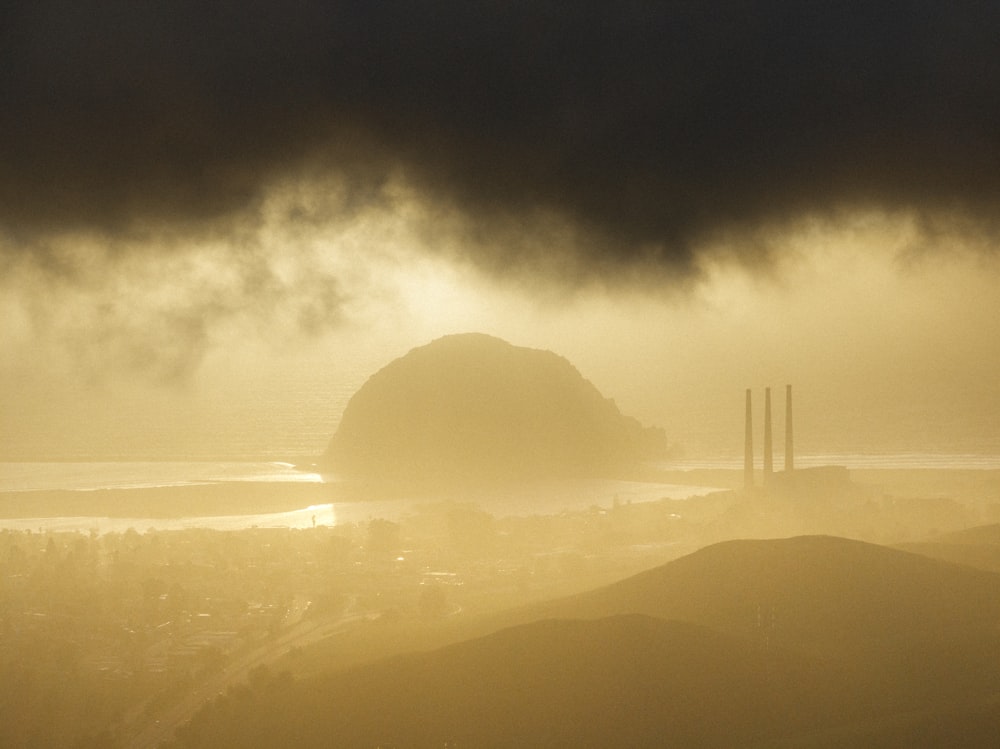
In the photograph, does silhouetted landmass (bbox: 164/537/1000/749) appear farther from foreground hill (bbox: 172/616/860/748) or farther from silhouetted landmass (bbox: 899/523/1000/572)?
silhouetted landmass (bbox: 899/523/1000/572)

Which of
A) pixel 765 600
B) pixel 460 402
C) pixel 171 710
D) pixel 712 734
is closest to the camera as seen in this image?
pixel 712 734

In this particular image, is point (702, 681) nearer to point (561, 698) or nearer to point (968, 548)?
point (561, 698)

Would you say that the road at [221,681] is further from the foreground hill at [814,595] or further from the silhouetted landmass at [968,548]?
the silhouetted landmass at [968,548]

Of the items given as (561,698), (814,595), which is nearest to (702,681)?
(561,698)

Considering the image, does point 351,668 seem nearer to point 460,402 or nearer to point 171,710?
point 171,710

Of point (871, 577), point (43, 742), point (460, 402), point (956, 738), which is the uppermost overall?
point (460, 402)

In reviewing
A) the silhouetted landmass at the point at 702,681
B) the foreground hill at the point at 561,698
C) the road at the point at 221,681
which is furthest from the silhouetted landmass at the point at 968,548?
the road at the point at 221,681

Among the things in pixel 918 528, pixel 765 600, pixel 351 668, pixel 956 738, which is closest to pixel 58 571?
pixel 351 668
